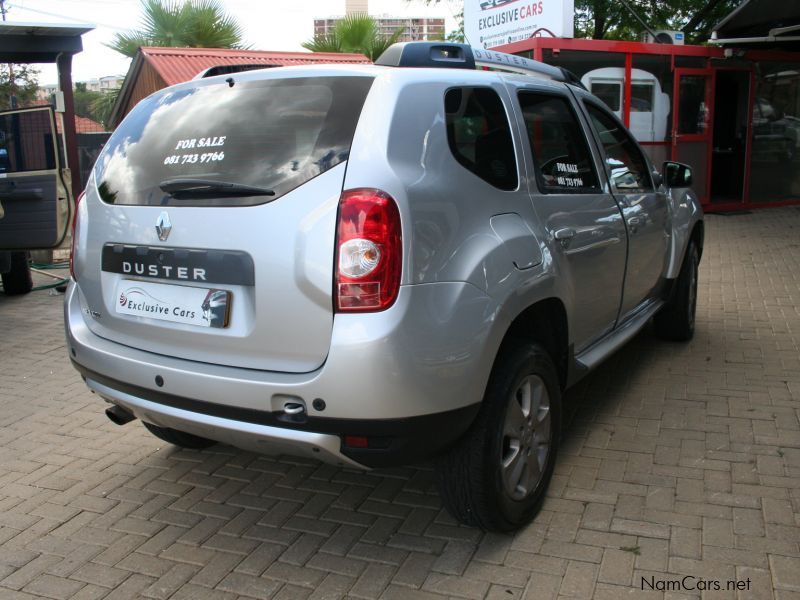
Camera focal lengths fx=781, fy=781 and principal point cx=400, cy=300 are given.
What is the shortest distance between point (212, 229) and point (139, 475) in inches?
65.0

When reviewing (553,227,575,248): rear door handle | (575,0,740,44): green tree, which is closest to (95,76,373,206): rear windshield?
(553,227,575,248): rear door handle

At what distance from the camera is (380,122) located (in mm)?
2582

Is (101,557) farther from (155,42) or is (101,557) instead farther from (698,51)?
(155,42)

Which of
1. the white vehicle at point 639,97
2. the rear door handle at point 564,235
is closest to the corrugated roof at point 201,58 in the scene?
the white vehicle at point 639,97

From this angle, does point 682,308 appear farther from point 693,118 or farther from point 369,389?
point 693,118

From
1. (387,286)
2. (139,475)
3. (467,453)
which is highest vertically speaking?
(387,286)

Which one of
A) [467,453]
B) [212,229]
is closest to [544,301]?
[467,453]

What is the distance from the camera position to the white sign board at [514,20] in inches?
430

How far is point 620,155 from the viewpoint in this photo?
4.39 metres

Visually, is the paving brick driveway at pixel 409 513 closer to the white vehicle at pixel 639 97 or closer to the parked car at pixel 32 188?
the parked car at pixel 32 188

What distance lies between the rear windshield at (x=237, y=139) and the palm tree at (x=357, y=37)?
56.0 feet

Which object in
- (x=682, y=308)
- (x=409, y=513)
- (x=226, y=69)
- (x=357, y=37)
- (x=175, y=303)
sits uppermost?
(x=357, y=37)

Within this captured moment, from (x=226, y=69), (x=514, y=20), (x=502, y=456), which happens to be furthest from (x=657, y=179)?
(x=514, y=20)

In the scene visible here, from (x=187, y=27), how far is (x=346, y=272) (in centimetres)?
1961
